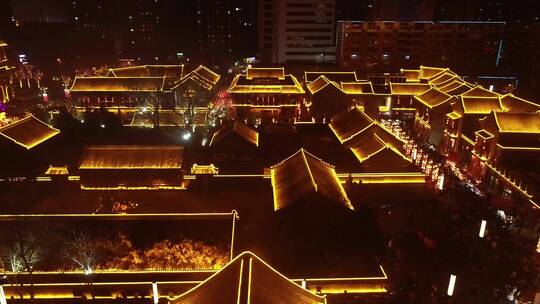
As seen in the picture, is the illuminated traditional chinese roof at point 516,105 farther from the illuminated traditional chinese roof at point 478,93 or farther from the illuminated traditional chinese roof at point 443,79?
the illuminated traditional chinese roof at point 443,79

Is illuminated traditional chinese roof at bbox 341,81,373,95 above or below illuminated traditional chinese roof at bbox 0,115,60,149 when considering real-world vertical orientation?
above

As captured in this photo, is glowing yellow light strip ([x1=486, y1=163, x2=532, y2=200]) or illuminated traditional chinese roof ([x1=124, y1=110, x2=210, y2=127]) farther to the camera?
illuminated traditional chinese roof ([x1=124, y1=110, x2=210, y2=127])

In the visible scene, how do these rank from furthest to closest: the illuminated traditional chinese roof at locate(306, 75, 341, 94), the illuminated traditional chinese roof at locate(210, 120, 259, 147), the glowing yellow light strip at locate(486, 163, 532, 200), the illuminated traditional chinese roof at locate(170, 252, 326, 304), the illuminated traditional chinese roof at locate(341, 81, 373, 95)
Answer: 1. the illuminated traditional chinese roof at locate(341, 81, 373, 95)
2. the illuminated traditional chinese roof at locate(306, 75, 341, 94)
3. the illuminated traditional chinese roof at locate(210, 120, 259, 147)
4. the glowing yellow light strip at locate(486, 163, 532, 200)
5. the illuminated traditional chinese roof at locate(170, 252, 326, 304)

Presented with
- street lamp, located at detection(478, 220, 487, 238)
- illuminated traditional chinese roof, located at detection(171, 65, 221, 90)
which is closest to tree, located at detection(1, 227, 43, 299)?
street lamp, located at detection(478, 220, 487, 238)

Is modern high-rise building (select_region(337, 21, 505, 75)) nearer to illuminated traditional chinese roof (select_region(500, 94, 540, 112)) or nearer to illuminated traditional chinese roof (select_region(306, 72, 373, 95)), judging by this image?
illuminated traditional chinese roof (select_region(306, 72, 373, 95))

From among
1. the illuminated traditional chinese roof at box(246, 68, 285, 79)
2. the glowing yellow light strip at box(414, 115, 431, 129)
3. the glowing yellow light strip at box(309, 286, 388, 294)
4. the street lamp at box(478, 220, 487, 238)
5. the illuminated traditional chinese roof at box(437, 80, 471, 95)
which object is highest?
the illuminated traditional chinese roof at box(246, 68, 285, 79)

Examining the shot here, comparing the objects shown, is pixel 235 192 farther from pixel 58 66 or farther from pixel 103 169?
pixel 58 66

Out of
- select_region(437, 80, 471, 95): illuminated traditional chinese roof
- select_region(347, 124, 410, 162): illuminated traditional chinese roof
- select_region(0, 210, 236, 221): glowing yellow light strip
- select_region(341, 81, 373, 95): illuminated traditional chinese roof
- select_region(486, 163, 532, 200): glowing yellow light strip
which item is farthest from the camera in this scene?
select_region(341, 81, 373, 95): illuminated traditional chinese roof
